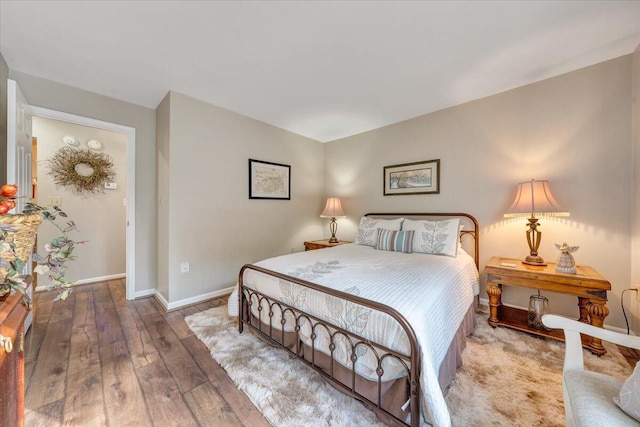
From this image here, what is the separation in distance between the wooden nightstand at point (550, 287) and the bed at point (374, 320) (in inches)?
10.8

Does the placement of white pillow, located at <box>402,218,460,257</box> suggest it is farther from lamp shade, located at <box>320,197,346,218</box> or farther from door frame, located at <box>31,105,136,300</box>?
door frame, located at <box>31,105,136,300</box>

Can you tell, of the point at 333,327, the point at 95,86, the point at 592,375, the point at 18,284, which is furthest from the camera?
the point at 95,86

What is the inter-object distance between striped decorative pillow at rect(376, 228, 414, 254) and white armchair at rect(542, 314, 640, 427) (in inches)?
61.4

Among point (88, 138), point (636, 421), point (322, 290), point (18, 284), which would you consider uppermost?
point (88, 138)

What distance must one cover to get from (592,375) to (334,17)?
2382mm

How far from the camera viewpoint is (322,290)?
4.81 feet

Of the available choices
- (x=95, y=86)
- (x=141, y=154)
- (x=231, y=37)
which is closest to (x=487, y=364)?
(x=231, y=37)

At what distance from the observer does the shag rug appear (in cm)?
132

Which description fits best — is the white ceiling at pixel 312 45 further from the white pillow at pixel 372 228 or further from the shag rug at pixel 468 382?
the shag rug at pixel 468 382

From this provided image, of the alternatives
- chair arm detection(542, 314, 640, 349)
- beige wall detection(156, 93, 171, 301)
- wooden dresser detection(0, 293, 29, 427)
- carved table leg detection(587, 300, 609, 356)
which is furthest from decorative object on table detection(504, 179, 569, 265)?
beige wall detection(156, 93, 171, 301)

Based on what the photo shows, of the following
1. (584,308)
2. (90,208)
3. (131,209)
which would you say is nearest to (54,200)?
(90,208)

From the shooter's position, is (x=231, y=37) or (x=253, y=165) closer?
(x=231, y=37)

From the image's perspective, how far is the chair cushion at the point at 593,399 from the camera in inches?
31.1

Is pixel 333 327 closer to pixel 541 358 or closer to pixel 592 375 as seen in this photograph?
pixel 592 375
